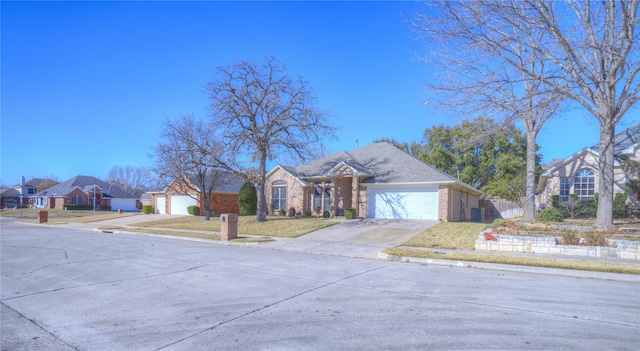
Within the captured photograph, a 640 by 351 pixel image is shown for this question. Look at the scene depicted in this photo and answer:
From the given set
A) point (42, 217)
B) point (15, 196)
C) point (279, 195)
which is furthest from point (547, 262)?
point (15, 196)

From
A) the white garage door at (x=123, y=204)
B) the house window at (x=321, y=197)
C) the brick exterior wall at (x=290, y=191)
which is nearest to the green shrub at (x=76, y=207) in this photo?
the white garage door at (x=123, y=204)

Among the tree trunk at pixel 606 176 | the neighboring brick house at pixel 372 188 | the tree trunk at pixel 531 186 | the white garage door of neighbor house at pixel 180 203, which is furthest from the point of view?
the white garage door of neighbor house at pixel 180 203

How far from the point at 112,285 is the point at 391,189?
2008 centimetres

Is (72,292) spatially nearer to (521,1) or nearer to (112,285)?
(112,285)

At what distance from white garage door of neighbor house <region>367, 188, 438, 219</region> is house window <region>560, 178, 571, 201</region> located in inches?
301

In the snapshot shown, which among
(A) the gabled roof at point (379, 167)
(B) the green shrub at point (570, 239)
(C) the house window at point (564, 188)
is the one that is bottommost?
(B) the green shrub at point (570, 239)

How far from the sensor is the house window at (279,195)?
30.5 metres

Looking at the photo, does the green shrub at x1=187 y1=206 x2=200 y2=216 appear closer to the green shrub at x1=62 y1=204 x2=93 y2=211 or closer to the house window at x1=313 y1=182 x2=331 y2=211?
the house window at x1=313 y1=182 x2=331 y2=211

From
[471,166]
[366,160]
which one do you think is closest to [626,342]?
[366,160]

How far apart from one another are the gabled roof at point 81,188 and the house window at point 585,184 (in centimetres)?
6413

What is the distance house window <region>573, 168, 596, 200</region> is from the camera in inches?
928

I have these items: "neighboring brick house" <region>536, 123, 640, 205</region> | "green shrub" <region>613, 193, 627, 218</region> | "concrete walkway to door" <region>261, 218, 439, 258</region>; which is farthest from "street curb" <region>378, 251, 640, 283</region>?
"neighboring brick house" <region>536, 123, 640, 205</region>

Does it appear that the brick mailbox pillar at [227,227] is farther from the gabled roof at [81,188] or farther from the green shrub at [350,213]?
the gabled roof at [81,188]

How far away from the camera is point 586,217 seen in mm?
21578
